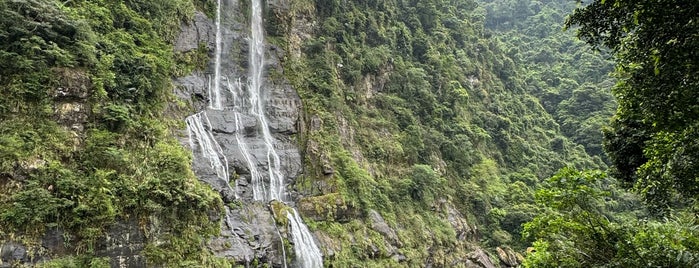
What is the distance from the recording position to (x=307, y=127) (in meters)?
20.3

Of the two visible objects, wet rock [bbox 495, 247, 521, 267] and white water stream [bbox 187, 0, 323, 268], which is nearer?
white water stream [bbox 187, 0, 323, 268]

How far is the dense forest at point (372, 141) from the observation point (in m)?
6.35

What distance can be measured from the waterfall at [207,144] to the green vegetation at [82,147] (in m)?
1.52

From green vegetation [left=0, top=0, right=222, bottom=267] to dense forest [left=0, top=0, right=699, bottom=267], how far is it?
48 mm

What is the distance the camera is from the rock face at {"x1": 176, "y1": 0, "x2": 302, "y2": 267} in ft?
46.4

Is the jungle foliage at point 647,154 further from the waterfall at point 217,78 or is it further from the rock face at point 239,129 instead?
the waterfall at point 217,78

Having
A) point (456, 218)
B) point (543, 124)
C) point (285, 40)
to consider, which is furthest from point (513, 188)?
point (285, 40)

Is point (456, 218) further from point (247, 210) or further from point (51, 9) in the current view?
point (51, 9)

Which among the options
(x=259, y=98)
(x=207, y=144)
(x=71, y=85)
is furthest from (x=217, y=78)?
(x=71, y=85)

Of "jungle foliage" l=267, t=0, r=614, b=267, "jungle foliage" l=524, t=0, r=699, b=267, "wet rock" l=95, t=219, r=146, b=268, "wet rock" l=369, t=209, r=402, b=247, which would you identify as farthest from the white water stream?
"jungle foliage" l=524, t=0, r=699, b=267

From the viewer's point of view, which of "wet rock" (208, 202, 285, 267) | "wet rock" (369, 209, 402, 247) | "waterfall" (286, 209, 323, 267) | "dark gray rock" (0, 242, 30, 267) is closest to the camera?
"dark gray rock" (0, 242, 30, 267)

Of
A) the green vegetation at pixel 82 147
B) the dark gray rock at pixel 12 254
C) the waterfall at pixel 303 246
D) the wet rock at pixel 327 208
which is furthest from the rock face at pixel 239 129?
the dark gray rock at pixel 12 254

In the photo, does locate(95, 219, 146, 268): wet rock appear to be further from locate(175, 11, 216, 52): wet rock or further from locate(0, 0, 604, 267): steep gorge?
locate(175, 11, 216, 52): wet rock

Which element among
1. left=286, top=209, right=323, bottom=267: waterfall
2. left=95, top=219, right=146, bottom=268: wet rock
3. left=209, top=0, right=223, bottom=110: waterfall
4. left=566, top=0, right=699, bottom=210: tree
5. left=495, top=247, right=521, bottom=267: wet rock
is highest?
left=209, top=0, right=223, bottom=110: waterfall
